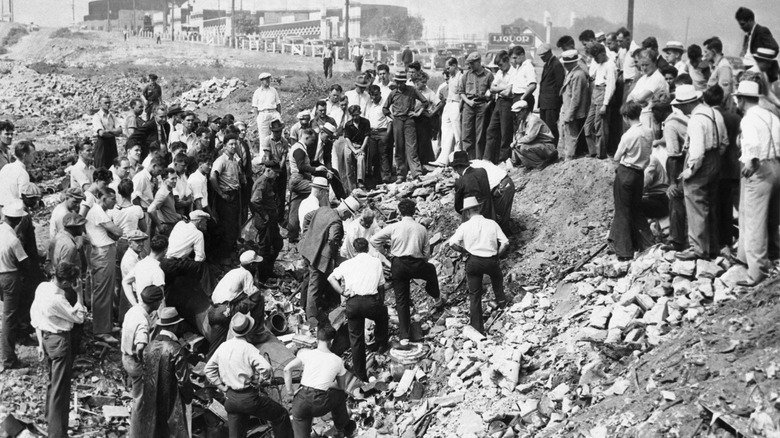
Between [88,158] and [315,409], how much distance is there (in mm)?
6709

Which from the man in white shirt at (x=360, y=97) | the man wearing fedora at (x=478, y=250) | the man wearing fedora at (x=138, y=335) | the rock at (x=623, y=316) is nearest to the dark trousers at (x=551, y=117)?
the man wearing fedora at (x=478, y=250)

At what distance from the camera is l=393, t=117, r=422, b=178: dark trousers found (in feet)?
53.1

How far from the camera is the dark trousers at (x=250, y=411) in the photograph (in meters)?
9.13

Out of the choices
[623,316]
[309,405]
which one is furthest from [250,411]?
[623,316]

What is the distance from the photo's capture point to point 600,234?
12.3m

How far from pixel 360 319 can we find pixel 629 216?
386cm

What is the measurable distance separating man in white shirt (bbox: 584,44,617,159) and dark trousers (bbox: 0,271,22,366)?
29.3ft

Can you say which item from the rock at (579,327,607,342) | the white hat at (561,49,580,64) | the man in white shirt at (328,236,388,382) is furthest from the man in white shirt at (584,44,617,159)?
the man in white shirt at (328,236,388,382)

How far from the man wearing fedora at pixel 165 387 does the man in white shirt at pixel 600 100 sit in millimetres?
7456

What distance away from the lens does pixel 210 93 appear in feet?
105

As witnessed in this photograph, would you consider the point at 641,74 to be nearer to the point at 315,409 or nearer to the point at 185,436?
the point at 315,409

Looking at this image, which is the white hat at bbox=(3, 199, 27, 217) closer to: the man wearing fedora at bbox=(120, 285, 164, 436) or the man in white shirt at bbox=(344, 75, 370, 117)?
the man wearing fedora at bbox=(120, 285, 164, 436)

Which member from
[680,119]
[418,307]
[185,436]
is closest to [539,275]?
[418,307]

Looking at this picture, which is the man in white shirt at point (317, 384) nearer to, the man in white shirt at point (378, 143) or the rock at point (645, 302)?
the rock at point (645, 302)
